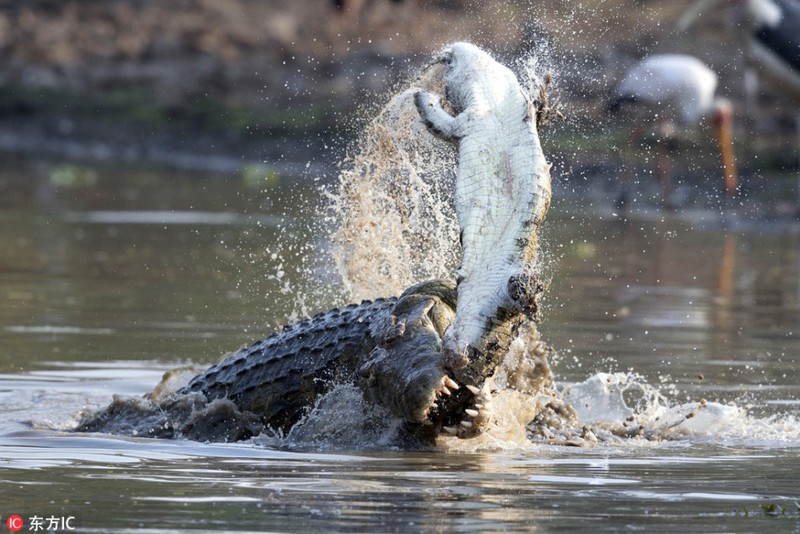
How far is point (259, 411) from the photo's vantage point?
6.17 meters

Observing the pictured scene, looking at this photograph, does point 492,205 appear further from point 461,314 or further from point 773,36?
point 773,36

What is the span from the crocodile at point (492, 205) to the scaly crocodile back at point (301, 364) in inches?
25.9

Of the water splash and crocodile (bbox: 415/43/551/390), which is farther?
the water splash

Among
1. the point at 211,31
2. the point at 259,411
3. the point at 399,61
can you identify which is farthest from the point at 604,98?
the point at 259,411

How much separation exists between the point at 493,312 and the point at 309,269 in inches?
246

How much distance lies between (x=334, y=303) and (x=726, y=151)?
9.05 m

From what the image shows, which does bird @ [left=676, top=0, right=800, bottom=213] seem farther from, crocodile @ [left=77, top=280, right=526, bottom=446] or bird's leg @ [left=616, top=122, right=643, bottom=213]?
crocodile @ [left=77, top=280, right=526, bottom=446]

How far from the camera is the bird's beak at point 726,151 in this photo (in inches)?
671

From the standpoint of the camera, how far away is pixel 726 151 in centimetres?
1734

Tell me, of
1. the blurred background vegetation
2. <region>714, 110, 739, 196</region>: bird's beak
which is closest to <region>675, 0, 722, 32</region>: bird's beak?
the blurred background vegetation

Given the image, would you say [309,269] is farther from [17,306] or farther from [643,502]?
[643,502]

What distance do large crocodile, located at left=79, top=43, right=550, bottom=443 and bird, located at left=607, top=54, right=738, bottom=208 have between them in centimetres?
1127

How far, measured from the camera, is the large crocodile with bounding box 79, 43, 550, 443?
5262 millimetres

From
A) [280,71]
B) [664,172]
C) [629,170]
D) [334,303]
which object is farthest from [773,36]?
[280,71]
